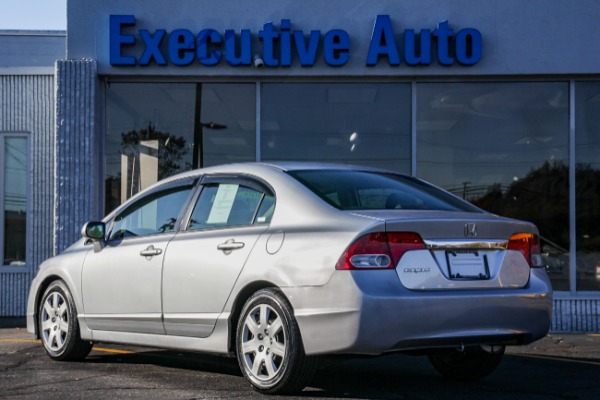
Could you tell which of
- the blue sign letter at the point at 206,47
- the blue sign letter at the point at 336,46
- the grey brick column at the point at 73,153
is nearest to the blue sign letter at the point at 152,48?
the blue sign letter at the point at 206,47

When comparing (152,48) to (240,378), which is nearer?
(240,378)

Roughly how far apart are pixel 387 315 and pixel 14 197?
29.3ft

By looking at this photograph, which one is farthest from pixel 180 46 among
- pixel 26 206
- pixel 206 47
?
pixel 26 206

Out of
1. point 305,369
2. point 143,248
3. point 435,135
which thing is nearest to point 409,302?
point 305,369

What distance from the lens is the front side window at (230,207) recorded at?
6.54 m

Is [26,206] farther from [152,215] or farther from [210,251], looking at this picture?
[210,251]

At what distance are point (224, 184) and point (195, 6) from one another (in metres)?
5.80

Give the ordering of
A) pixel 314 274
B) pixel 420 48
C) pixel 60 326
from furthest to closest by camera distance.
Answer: pixel 420 48, pixel 60 326, pixel 314 274

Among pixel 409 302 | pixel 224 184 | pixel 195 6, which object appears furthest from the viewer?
pixel 195 6

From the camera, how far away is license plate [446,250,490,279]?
5871 millimetres

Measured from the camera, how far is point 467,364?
692cm

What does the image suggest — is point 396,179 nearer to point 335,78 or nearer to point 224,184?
point 224,184

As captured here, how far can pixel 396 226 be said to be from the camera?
5754mm

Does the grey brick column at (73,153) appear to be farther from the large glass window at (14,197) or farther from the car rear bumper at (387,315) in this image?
the car rear bumper at (387,315)
